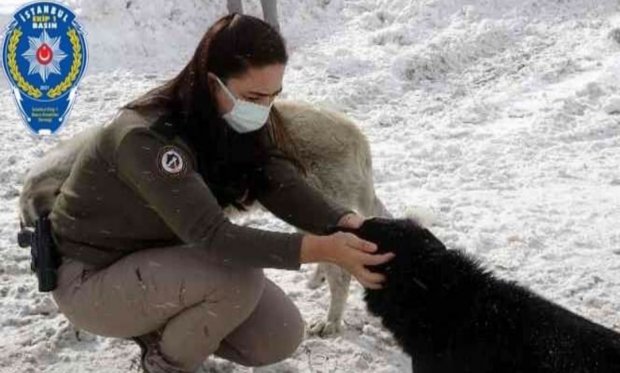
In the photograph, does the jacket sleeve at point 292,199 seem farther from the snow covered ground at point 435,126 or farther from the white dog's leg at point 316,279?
the white dog's leg at point 316,279

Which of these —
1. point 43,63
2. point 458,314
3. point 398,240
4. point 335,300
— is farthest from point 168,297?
point 43,63

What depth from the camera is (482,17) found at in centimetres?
1002

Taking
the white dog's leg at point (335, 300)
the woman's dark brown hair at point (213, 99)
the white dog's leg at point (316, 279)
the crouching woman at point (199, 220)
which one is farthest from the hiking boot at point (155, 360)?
the white dog's leg at point (316, 279)

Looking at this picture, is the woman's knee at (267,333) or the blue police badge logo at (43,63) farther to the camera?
the blue police badge logo at (43,63)

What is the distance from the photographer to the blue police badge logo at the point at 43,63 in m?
7.36

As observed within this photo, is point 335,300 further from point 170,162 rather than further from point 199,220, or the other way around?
point 170,162

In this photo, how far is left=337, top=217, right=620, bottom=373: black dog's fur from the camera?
100 inches

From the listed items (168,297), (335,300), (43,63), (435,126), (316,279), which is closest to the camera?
(168,297)

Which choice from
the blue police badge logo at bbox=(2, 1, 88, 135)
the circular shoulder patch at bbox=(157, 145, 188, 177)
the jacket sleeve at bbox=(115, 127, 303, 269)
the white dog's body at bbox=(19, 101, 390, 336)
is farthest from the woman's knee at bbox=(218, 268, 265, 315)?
the blue police badge logo at bbox=(2, 1, 88, 135)

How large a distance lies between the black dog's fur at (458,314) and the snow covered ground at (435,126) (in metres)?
0.88

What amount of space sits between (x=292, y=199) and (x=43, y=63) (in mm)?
5065

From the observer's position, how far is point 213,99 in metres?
2.75

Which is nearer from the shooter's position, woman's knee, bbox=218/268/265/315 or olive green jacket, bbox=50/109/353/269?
olive green jacket, bbox=50/109/353/269

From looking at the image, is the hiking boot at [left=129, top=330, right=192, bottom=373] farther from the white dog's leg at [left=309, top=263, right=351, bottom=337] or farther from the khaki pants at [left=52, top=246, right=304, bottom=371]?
the white dog's leg at [left=309, top=263, right=351, bottom=337]
